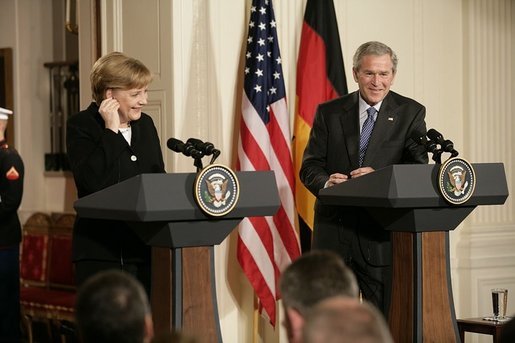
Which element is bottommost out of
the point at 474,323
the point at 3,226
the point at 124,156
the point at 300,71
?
the point at 474,323

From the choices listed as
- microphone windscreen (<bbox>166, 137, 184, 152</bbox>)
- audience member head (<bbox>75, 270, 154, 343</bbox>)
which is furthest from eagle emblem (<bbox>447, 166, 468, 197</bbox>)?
audience member head (<bbox>75, 270, 154, 343</bbox>)

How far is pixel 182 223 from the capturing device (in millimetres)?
4148

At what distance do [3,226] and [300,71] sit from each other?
2587 mm

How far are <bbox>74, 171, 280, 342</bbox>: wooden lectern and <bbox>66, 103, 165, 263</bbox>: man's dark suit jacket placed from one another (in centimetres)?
20

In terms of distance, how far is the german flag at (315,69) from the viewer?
22.1ft

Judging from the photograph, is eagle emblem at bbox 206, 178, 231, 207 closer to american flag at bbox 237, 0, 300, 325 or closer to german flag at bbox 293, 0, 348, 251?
american flag at bbox 237, 0, 300, 325

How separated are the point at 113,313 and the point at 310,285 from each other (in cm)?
56

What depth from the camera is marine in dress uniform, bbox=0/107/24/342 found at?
297 inches

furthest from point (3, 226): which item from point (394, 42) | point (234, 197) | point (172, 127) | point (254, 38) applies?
point (234, 197)

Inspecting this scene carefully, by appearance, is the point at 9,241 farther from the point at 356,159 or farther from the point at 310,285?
the point at 310,285

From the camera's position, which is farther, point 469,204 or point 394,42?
A: point 394,42

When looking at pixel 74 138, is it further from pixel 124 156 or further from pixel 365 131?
pixel 365 131

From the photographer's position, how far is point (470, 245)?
769 cm

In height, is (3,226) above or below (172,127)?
below
